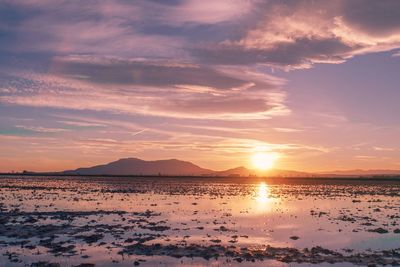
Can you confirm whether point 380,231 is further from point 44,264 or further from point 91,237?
point 44,264

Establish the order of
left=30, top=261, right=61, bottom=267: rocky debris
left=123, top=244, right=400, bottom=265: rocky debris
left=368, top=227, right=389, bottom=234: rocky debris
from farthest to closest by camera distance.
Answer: left=368, top=227, right=389, bottom=234: rocky debris → left=123, top=244, right=400, bottom=265: rocky debris → left=30, top=261, right=61, bottom=267: rocky debris

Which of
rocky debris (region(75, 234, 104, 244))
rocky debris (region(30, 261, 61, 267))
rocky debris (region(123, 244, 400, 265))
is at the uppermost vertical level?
rocky debris (region(75, 234, 104, 244))

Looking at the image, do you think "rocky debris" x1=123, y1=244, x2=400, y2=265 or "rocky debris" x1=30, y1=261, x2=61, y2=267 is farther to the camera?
"rocky debris" x1=123, y1=244, x2=400, y2=265

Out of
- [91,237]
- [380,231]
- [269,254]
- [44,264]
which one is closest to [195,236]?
[91,237]

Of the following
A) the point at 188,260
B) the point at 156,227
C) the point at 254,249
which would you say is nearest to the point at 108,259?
the point at 188,260

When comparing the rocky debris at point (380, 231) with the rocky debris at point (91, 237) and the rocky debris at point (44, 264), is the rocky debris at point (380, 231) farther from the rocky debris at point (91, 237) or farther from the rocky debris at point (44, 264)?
the rocky debris at point (44, 264)

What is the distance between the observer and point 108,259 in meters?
21.4

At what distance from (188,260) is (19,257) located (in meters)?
8.32

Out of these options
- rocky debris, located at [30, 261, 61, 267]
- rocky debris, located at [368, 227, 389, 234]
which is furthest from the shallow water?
rocky debris, located at [30, 261, 61, 267]

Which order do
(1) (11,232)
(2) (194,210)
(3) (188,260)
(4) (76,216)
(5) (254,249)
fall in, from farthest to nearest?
(2) (194,210) → (4) (76,216) → (1) (11,232) → (5) (254,249) → (3) (188,260)

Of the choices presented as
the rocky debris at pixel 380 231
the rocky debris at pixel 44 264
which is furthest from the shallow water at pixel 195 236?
the rocky debris at pixel 44 264

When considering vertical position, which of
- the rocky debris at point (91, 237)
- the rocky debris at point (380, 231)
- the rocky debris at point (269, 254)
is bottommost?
the rocky debris at point (269, 254)

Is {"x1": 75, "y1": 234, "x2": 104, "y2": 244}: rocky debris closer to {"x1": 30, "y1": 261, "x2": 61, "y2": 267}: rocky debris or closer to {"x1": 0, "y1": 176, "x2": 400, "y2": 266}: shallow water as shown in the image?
{"x1": 0, "y1": 176, "x2": 400, "y2": 266}: shallow water

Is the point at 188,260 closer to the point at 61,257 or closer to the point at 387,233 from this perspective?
the point at 61,257
